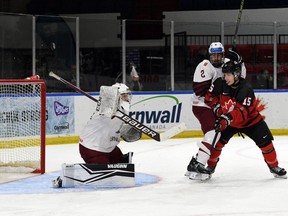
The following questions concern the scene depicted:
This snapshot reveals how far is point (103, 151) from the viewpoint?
5.32 m

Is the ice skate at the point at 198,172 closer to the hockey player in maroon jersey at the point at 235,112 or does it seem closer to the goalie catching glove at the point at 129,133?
the hockey player in maroon jersey at the point at 235,112

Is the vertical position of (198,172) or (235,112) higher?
(235,112)

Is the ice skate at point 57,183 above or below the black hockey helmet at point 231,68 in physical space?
below

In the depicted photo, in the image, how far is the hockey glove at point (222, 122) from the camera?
5.31 metres

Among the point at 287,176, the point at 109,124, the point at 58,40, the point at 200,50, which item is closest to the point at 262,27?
the point at 200,50

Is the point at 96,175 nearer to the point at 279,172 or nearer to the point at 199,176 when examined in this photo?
the point at 199,176

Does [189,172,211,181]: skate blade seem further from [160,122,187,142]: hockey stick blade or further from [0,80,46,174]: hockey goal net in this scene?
[0,80,46,174]: hockey goal net

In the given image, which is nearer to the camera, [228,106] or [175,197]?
[175,197]

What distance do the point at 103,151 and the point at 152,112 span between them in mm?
4141

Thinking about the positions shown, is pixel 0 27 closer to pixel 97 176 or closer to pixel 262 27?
pixel 262 27

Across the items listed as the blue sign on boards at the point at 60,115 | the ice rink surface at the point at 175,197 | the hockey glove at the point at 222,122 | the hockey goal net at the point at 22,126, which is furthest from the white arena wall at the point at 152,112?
the hockey glove at the point at 222,122

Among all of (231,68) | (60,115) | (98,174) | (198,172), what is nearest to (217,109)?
(231,68)

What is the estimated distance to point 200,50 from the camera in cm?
1014

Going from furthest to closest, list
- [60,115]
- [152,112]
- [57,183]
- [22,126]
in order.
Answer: [152,112], [60,115], [22,126], [57,183]
